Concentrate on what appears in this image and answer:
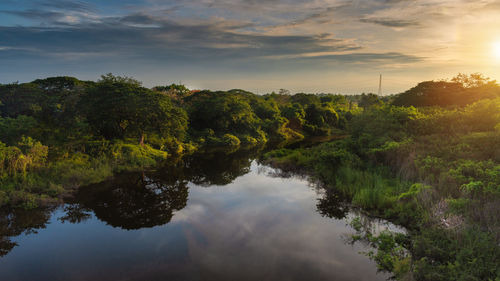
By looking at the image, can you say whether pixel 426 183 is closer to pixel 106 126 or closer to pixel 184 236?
pixel 184 236

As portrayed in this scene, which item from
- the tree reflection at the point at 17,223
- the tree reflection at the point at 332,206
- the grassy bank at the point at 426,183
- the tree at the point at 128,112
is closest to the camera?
the grassy bank at the point at 426,183

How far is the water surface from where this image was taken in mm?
10289

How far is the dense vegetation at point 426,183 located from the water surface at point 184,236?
168cm

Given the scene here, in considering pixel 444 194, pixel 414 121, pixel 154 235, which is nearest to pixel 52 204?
pixel 154 235

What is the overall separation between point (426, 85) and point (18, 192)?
42.1 metres

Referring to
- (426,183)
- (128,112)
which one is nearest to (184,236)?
(426,183)

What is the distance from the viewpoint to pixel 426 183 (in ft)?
48.8

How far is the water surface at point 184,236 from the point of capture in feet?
33.8

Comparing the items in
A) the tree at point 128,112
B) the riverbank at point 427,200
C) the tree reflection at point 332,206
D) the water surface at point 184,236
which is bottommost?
the water surface at point 184,236

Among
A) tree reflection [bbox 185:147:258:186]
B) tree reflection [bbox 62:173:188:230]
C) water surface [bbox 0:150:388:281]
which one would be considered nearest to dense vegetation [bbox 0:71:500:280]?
tree reflection [bbox 62:173:188:230]

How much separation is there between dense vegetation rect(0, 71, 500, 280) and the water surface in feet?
3.41

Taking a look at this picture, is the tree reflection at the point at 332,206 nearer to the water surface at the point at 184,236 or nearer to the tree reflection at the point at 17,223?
the water surface at the point at 184,236

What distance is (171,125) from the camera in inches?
1255

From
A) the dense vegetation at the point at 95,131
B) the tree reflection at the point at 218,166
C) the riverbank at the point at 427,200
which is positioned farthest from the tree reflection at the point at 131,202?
the riverbank at the point at 427,200
